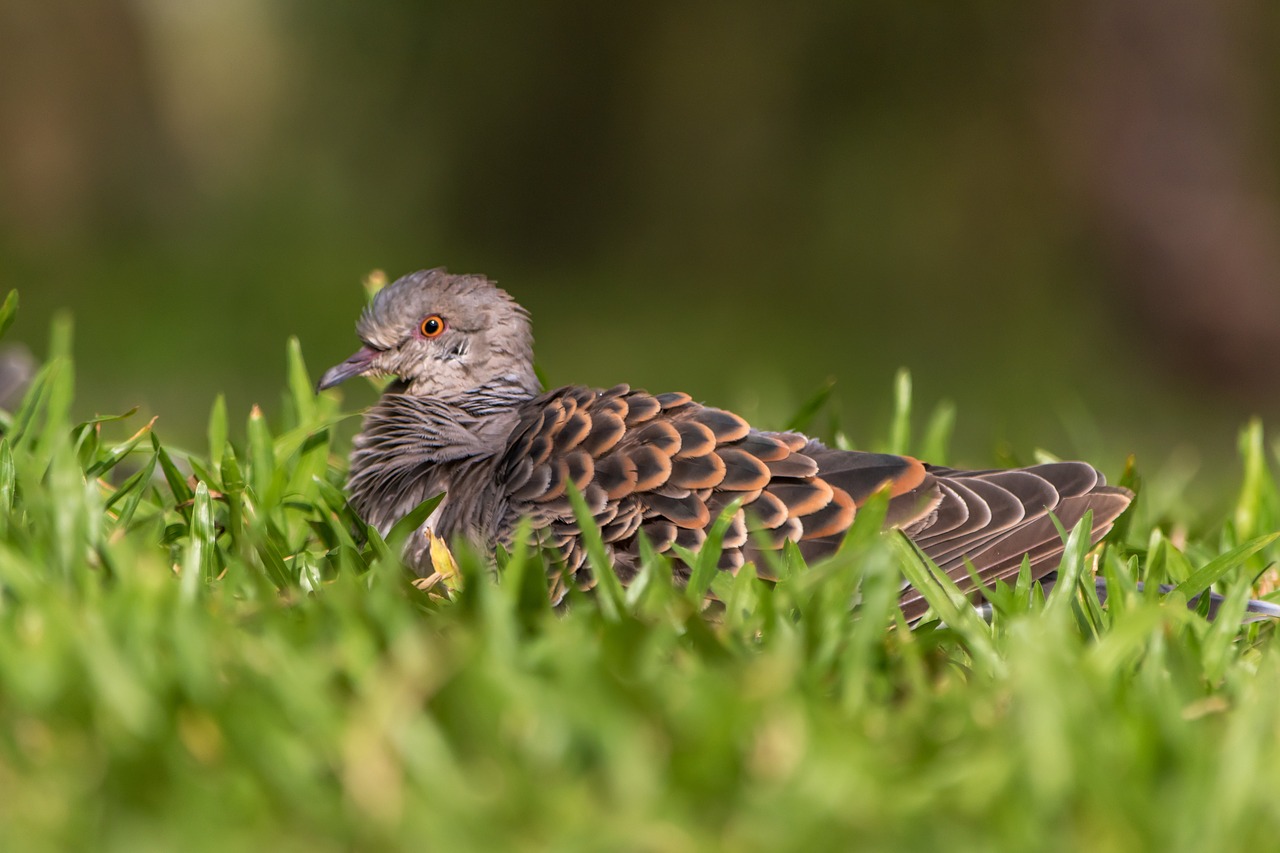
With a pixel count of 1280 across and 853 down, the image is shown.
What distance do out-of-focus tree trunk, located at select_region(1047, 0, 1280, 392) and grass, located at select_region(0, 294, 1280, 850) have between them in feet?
28.9

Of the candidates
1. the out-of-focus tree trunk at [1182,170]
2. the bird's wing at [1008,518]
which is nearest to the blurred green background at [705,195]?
the out-of-focus tree trunk at [1182,170]

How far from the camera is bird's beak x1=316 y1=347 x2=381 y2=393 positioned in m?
3.90

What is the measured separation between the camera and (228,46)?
21797 millimetres

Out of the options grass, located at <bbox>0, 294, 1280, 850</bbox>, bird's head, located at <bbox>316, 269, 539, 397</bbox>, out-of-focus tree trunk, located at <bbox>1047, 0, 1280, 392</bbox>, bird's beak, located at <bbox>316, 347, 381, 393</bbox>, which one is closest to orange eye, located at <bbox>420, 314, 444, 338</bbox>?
bird's head, located at <bbox>316, 269, 539, 397</bbox>

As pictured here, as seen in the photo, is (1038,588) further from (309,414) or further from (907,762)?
(309,414)

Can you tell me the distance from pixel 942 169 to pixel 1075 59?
4665mm

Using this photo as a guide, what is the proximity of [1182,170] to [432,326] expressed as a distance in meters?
8.60

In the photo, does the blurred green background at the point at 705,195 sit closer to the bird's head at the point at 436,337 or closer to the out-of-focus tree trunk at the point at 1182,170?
the out-of-focus tree trunk at the point at 1182,170

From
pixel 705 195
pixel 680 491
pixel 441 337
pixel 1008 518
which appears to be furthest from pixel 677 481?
pixel 705 195

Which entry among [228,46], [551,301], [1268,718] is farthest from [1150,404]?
[228,46]

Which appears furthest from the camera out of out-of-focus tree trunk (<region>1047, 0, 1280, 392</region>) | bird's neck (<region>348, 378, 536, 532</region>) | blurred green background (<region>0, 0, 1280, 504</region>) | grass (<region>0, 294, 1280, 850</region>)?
blurred green background (<region>0, 0, 1280, 504</region>)

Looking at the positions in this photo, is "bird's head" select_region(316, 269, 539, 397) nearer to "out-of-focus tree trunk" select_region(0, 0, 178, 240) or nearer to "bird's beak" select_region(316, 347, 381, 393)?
"bird's beak" select_region(316, 347, 381, 393)

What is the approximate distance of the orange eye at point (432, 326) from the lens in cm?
402

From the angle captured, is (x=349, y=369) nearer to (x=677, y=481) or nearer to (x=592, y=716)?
(x=677, y=481)
